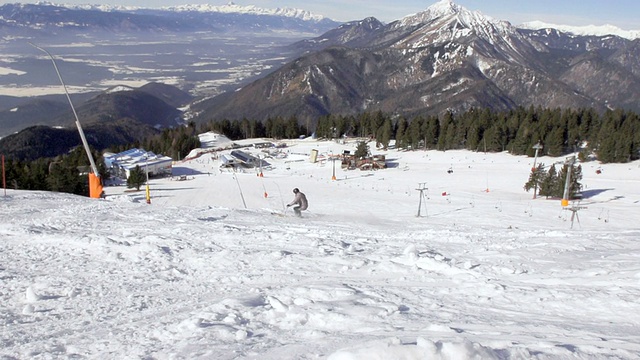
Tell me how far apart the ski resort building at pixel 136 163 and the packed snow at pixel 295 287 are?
4980 centimetres

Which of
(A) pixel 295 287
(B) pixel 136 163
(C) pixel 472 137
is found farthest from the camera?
(C) pixel 472 137

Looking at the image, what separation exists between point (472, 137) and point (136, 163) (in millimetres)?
52144

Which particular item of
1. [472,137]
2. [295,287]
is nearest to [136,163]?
[472,137]

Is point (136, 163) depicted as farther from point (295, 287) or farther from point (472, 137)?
point (295, 287)

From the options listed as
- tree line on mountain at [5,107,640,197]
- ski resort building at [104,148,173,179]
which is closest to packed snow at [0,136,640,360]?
tree line on mountain at [5,107,640,197]

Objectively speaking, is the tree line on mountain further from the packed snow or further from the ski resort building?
the packed snow

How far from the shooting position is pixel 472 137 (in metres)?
81.6

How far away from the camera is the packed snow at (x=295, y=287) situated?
643 centimetres

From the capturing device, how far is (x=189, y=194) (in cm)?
4575

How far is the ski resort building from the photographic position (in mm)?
68812

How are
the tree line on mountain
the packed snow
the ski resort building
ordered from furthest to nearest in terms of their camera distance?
the ski resort building < the tree line on mountain < the packed snow

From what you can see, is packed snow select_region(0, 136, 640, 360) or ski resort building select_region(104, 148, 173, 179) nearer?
packed snow select_region(0, 136, 640, 360)

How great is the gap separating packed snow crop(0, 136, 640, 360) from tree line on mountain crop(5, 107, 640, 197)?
37.0m

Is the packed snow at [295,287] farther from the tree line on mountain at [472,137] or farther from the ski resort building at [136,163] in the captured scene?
the ski resort building at [136,163]
